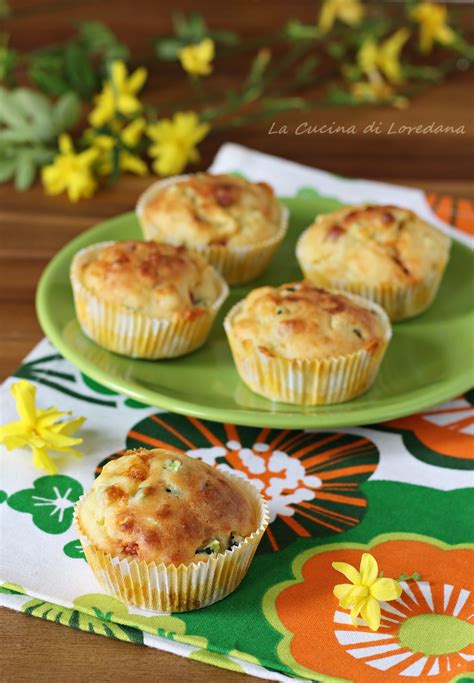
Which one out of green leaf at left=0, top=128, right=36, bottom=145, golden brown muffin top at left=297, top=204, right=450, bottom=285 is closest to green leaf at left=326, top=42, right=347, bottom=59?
green leaf at left=0, top=128, right=36, bottom=145

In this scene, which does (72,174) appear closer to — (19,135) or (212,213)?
(19,135)

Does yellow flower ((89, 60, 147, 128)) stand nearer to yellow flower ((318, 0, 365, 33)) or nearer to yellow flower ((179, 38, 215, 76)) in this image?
yellow flower ((179, 38, 215, 76))

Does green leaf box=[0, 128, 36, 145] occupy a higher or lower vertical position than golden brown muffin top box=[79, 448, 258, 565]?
lower

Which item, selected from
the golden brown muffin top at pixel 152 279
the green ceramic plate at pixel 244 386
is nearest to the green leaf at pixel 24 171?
the green ceramic plate at pixel 244 386

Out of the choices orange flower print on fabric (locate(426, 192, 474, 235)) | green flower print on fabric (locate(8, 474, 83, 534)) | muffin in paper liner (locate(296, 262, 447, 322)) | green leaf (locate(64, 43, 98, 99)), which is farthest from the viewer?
green leaf (locate(64, 43, 98, 99))

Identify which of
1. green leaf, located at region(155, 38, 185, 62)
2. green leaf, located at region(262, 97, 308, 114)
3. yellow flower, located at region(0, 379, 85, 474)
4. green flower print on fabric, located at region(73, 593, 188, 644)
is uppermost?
green flower print on fabric, located at region(73, 593, 188, 644)

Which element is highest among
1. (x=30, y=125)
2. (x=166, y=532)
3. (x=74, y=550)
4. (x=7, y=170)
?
(x=166, y=532)

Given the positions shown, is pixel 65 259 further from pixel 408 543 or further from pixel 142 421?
pixel 408 543

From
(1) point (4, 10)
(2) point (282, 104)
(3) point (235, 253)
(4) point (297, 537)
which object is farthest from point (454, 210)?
(1) point (4, 10)
